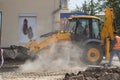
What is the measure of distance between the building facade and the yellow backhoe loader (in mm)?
4883

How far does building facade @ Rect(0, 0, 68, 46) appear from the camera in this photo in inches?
1047

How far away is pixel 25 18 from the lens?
27047 mm

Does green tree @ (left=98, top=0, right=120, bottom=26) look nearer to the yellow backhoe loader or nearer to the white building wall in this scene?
the white building wall

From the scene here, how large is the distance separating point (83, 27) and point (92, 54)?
1599mm

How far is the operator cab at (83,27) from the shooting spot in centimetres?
2166

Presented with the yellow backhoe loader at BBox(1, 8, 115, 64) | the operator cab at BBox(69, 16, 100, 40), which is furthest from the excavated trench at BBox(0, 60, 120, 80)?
the operator cab at BBox(69, 16, 100, 40)

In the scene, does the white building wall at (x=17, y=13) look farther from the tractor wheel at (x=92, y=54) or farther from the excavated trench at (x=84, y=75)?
the excavated trench at (x=84, y=75)

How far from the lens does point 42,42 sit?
70.2ft

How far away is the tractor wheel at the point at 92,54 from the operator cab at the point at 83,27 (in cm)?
65

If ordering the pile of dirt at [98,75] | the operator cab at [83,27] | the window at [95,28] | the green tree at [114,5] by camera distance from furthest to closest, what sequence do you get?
the green tree at [114,5]
the window at [95,28]
the operator cab at [83,27]
the pile of dirt at [98,75]

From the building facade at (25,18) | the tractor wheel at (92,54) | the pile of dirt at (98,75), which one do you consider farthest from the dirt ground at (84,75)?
the building facade at (25,18)

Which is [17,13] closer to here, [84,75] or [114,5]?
[84,75]

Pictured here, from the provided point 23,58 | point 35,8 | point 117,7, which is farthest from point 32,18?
point 117,7

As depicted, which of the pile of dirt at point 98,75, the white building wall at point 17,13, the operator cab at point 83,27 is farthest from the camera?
the white building wall at point 17,13
